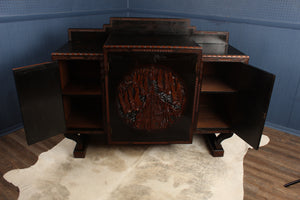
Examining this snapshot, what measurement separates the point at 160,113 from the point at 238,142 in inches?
38.5

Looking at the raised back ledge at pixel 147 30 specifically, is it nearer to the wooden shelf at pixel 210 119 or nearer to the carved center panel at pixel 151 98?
the carved center panel at pixel 151 98

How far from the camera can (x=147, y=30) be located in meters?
2.14

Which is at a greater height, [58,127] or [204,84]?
[204,84]

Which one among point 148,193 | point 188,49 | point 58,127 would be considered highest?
point 188,49

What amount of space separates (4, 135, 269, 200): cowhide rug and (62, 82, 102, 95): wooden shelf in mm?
593

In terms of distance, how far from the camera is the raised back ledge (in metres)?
2.12

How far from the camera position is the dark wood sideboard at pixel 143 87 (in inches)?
68.4

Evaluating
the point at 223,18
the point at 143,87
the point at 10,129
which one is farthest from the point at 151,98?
the point at 10,129

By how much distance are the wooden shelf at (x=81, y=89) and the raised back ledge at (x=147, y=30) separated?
1.30 feet

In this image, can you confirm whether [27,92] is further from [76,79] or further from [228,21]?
[228,21]

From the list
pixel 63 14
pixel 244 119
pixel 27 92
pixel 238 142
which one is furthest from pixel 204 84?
pixel 63 14

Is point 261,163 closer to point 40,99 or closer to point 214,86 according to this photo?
point 214,86

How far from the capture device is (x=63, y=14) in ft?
8.45

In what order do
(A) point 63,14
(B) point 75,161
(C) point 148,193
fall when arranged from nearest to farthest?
(C) point 148,193 → (B) point 75,161 → (A) point 63,14
